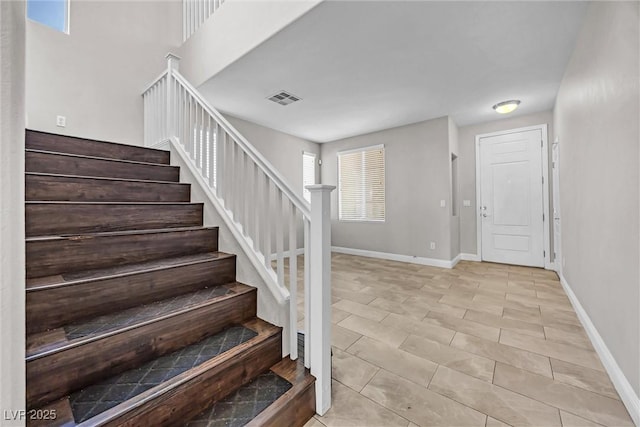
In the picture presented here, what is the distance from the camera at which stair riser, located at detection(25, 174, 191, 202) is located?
162cm

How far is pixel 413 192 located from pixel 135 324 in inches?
177

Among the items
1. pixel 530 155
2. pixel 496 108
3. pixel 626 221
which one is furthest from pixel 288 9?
pixel 530 155

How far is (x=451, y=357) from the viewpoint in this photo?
1795 millimetres

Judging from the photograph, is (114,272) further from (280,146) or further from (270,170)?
(280,146)

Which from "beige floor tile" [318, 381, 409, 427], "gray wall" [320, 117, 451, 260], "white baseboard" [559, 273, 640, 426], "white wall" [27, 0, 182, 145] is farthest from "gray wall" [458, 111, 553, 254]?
"white wall" [27, 0, 182, 145]

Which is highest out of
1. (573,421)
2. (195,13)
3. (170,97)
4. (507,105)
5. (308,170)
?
(195,13)

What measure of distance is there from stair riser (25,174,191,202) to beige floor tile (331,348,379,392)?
1825mm

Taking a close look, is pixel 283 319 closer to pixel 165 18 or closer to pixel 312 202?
pixel 312 202

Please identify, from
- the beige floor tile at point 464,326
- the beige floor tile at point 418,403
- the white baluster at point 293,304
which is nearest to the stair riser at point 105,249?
the white baluster at point 293,304

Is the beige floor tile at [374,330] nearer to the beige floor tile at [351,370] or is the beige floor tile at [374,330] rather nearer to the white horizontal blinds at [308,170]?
the beige floor tile at [351,370]

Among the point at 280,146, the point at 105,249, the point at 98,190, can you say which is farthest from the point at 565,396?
the point at 280,146

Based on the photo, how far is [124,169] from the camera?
7.11ft

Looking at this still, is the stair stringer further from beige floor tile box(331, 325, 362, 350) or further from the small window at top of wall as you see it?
the small window at top of wall

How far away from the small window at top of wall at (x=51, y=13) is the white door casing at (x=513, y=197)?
6.29 metres
